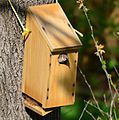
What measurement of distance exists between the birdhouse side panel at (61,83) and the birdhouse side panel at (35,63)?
1.4 inches

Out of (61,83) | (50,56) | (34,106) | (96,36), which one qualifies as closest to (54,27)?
(50,56)

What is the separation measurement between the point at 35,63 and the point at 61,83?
0.17 metres

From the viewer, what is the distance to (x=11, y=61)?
307 cm

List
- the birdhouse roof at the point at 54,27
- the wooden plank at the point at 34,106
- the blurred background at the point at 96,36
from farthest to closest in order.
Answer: the blurred background at the point at 96,36
the wooden plank at the point at 34,106
the birdhouse roof at the point at 54,27

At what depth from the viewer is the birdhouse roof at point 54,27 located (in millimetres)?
2814

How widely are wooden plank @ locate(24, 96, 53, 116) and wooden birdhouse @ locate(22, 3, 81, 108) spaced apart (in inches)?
1.9

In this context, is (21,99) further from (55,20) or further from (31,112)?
(55,20)

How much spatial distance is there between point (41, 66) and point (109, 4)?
3865 mm

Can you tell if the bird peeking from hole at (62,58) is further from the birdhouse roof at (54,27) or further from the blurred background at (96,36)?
the blurred background at (96,36)

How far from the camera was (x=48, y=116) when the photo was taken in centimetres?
315

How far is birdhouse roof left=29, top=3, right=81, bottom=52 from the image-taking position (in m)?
2.81

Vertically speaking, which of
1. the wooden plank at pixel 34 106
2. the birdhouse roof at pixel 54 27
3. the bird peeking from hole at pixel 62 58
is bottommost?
the wooden plank at pixel 34 106

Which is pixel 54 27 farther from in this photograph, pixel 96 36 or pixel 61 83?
pixel 96 36

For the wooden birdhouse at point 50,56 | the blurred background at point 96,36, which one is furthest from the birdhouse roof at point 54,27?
the blurred background at point 96,36
